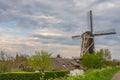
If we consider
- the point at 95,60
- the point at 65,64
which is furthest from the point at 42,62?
the point at 95,60

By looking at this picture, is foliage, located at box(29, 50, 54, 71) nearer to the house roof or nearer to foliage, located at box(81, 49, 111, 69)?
the house roof

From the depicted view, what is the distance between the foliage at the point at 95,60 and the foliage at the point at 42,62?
7986 mm

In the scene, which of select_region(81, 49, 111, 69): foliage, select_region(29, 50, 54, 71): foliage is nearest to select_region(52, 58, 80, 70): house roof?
select_region(81, 49, 111, 69): foliage

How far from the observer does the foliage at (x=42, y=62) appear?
228 feet

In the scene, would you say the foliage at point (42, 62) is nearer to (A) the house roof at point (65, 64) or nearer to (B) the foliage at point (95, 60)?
(A) the house roof at point (65, 64)

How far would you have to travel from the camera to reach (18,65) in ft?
255

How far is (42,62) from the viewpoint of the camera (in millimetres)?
70688

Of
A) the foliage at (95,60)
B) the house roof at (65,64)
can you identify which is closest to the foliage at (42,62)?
the house roof at (65,64)

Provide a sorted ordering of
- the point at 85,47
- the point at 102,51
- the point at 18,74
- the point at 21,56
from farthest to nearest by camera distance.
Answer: the point at 21,56
the point at 102,51
the point at 85,47
the point at 18,74

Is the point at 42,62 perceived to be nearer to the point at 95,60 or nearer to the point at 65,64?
the point at 65,64

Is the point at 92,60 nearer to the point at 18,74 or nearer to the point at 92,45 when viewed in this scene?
the point at 92,45

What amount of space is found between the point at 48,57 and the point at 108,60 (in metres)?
18.3

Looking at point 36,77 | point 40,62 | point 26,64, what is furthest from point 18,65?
point 36,77

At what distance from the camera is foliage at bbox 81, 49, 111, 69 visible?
240 feet
